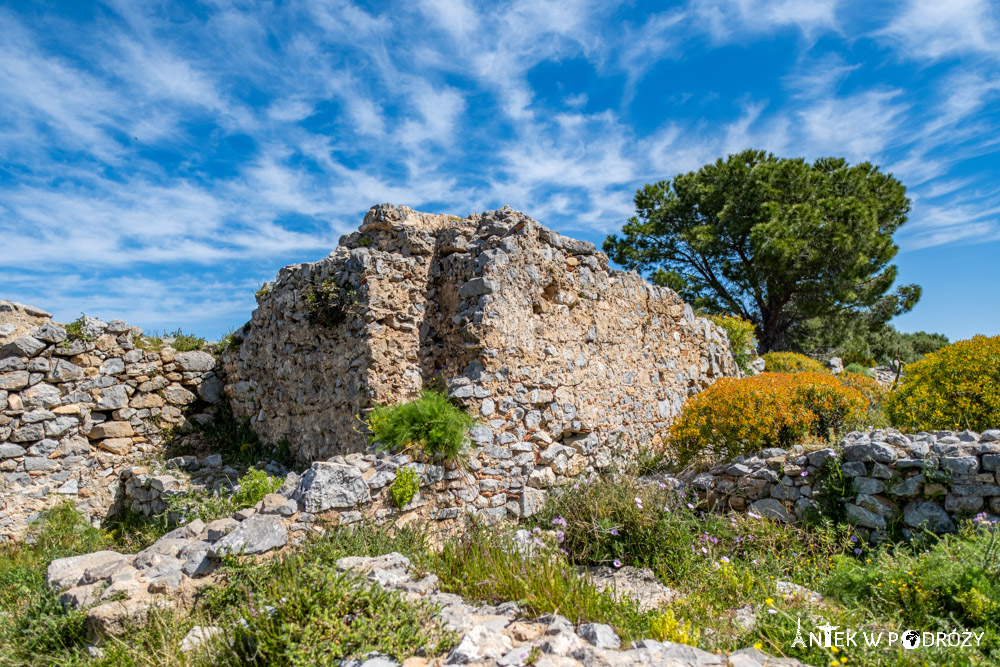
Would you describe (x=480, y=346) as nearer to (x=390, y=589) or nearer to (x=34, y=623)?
(x=390, y=589)

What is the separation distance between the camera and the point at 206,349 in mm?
10156

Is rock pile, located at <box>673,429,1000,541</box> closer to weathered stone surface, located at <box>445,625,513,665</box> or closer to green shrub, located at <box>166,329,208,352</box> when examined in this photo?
weathered stone surface, located at <box>445,625,513,665</box>

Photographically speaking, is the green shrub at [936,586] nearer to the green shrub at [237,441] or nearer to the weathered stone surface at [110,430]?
the green shrub at [237,441]

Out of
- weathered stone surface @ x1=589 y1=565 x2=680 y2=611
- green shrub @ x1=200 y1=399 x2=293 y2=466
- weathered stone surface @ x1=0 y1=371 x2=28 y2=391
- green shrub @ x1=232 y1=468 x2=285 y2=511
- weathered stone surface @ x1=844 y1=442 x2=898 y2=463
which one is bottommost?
weathered stone surface @ x1=589 y1=565 x2=680 y2=611

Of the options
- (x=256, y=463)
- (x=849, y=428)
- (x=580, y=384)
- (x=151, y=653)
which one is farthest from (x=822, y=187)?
(x=151, y=653)

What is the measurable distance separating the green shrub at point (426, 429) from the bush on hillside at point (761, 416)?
3.56m

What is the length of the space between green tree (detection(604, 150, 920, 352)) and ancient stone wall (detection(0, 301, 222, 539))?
17750 mm

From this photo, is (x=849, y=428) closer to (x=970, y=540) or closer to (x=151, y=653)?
(x=970, y=540)

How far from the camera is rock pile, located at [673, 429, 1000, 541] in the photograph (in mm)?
5539

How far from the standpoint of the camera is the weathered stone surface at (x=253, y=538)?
427 cm

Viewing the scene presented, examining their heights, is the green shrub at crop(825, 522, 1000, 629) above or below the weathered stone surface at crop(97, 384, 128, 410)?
below

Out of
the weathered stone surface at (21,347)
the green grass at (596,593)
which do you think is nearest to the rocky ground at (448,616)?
the green grass at (596,593)

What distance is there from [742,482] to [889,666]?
11.6 ft

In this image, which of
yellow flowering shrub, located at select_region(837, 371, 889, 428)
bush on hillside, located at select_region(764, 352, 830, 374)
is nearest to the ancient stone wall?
yellow flowering shrub, located at select_region(837, 371, 889, 428)
